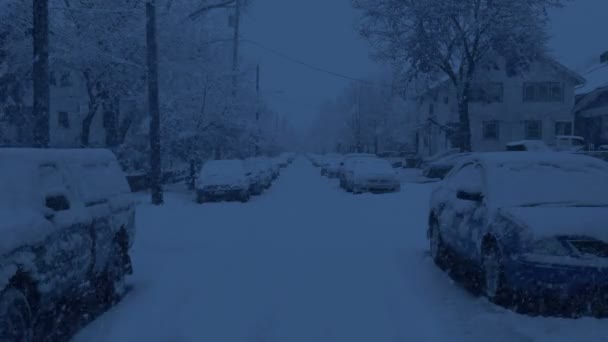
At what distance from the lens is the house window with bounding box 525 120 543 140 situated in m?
52.6

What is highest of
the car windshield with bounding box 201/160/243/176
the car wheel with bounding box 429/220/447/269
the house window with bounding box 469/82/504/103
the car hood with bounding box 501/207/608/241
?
the house window with bounding box 469/82/504/103

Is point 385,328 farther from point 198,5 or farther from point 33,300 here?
point 198,5

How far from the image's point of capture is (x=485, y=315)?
7.21m

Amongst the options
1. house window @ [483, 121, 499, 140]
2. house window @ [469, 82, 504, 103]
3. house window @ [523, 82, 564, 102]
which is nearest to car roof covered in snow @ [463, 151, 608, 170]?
house window @ [469, 82, 504, 103]

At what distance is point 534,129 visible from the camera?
173 ft

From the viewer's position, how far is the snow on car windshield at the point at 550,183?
775cm

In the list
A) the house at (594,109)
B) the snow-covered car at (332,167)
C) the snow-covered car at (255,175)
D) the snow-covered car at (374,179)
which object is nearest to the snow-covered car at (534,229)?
the snow-covered car at (374,179)

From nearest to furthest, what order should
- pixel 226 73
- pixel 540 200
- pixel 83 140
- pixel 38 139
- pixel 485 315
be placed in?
1. pixel 485 315
2. pixel 540 200
3. pixel 38 139
4. pixel 83 140
5. pixel 226 73

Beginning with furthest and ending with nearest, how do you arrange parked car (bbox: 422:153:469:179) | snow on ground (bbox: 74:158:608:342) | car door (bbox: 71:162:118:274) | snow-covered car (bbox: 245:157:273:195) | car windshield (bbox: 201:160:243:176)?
1. parked car (bbox: 422:153:469:179)
2. snow-covered car (bbox: 245:157:273:195)
3. car windshield (bbox: 201:160:243:176)
4. car door (bbox: 71:162:118:274)
5. snow on ground (bbox: 74:158:608:342)

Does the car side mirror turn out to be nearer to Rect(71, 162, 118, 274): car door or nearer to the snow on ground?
the snow on ground

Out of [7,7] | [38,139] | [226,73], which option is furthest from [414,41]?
[38,139]

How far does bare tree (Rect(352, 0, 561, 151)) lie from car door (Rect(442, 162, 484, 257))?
26739mm

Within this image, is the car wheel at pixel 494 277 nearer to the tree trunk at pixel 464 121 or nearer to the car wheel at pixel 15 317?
the car wheel at pixel 15 317

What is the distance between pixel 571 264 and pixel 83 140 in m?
26.5
